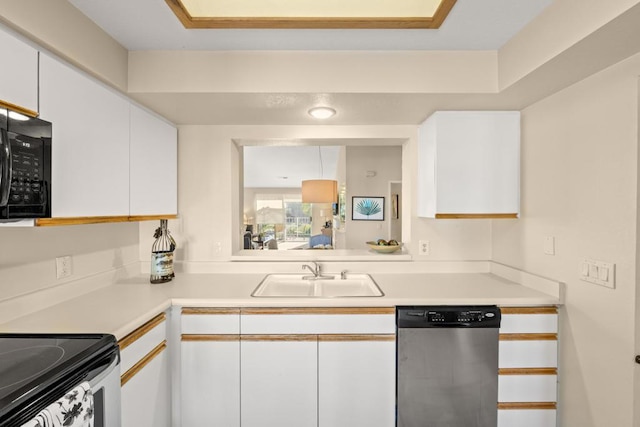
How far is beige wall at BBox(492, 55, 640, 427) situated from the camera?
1310 millimetres

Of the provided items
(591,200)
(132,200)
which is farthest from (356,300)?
(132,200)

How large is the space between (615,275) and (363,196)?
144 inches

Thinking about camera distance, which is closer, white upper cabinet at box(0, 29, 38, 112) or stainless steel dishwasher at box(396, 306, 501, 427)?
white upper cabinet at box(0, 29, 38, 112)

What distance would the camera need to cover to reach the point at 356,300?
1.68 metres

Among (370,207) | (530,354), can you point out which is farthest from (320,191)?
(530,354)

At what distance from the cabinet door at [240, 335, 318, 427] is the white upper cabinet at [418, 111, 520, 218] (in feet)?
4.00

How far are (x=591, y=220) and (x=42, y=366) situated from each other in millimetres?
2213

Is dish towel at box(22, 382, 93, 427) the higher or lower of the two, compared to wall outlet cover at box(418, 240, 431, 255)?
lower

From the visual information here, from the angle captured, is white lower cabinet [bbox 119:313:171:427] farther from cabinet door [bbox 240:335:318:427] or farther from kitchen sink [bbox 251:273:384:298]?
kitchen sink [bbox 251:273:384:298]

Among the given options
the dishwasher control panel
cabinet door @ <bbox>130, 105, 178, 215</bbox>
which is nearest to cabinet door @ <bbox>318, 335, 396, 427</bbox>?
the dishwasher control panel

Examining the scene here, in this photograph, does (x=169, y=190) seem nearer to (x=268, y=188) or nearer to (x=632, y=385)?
(x=632, y=385)

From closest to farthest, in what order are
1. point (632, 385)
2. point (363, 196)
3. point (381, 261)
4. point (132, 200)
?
point (632, 385) → point (132, 200) → point (381, 261) → point (363, 196)

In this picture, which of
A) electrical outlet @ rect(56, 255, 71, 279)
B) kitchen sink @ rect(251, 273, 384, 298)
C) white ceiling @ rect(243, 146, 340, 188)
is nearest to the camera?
electrical outlet @ rect(56, 255, 71, 279)

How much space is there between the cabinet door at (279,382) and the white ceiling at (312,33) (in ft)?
4.95
